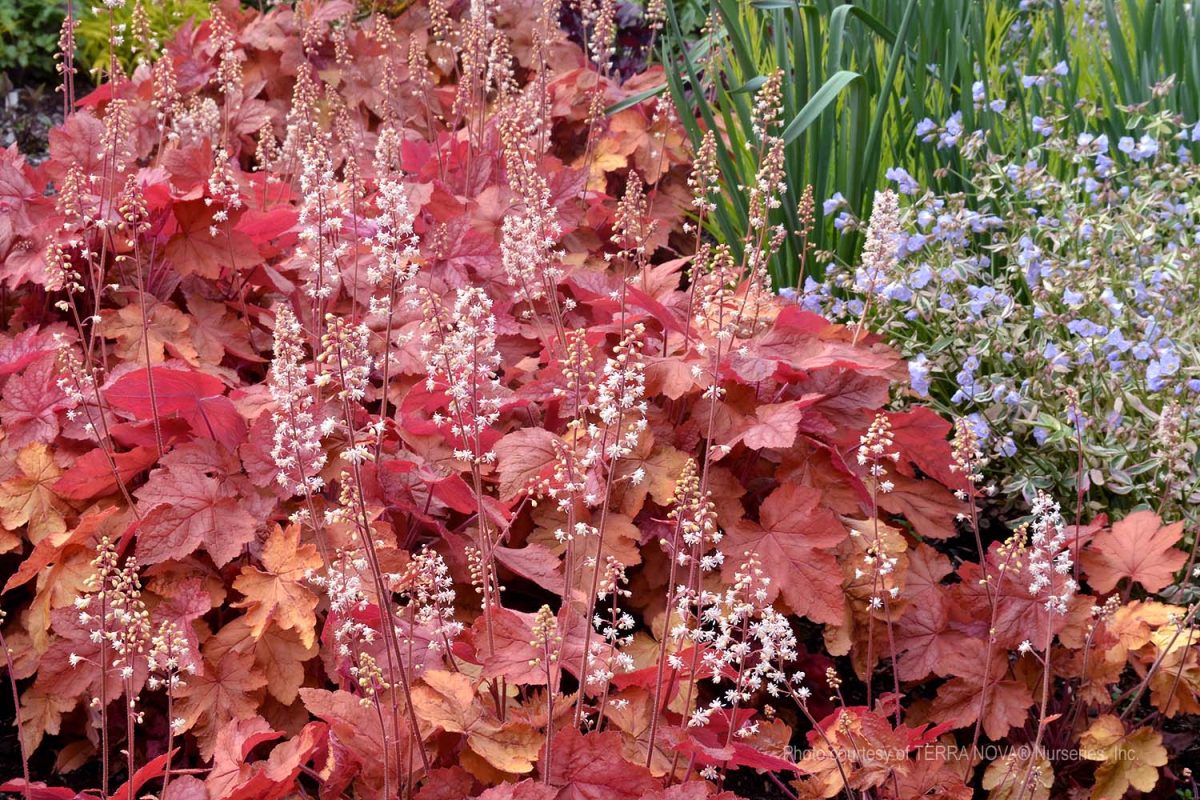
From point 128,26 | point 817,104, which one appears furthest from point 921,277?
point 128,26

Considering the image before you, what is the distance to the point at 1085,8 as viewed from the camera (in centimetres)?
485

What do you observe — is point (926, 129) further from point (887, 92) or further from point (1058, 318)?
point (1058, 318)

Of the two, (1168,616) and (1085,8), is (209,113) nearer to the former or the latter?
(1168,616)

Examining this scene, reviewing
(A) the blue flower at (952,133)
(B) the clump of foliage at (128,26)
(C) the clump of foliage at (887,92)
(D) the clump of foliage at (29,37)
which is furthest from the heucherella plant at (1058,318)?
(D) the clump of foliage at (29,37)

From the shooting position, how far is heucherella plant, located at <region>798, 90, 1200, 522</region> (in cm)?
291

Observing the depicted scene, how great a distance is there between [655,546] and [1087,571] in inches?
35.6

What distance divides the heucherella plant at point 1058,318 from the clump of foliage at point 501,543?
25 centimetres

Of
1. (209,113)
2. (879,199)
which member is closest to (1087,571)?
(879,199)

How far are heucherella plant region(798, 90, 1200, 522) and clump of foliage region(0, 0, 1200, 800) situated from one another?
25 centimetres

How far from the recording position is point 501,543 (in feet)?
8.72

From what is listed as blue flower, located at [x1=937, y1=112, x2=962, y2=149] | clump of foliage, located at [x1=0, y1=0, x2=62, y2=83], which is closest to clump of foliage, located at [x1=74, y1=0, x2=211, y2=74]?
clump of foliage, located at [x1=0, y1=0, x2=62, y2=83]

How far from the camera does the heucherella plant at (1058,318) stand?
2.91m

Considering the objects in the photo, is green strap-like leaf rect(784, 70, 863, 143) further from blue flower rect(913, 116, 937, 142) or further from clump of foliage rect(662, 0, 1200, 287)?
blue flower rect(913, 116, 937, 142)

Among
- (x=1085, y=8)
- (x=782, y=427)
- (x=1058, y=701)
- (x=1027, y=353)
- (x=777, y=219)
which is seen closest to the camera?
(x=782, y=427)
